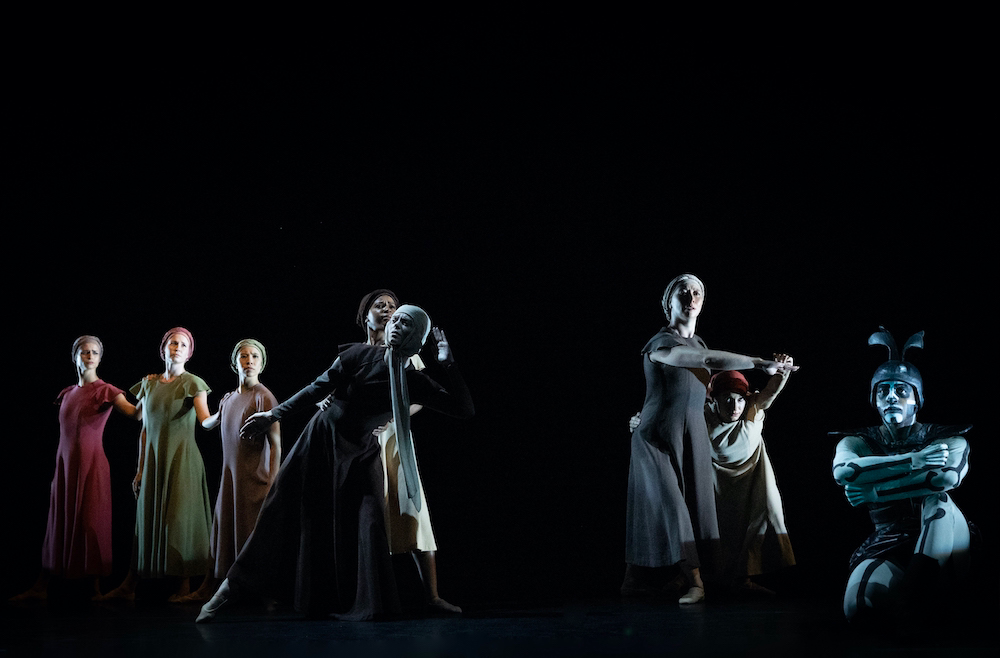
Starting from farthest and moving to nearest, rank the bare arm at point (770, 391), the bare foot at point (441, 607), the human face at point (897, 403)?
1. the bare arm at point (770, 391)
2. the bare foot at point (441, 607)
3. the human face at point (897, 403)

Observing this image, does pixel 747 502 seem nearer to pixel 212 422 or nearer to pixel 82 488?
pixel 212 422

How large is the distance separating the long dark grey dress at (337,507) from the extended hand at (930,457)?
5.89ft

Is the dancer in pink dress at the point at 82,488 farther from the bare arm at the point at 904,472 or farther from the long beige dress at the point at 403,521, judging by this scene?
the bare arm at the point at 904,472

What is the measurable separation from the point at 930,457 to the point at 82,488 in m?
4.37

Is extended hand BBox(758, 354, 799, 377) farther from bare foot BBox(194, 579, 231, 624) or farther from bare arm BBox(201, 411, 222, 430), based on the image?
bare arm BBox(201, 411, 222, 430)

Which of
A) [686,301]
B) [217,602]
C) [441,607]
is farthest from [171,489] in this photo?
[686,301]

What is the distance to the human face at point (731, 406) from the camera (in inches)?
198

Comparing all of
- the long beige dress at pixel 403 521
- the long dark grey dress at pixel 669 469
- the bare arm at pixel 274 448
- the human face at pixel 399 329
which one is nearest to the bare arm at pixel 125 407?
the bare arm at pixel 274 448

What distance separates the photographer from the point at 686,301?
487cm

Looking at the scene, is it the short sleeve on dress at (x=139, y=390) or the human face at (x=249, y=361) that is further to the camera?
the short sleeve on dress at (x=139, y=390)

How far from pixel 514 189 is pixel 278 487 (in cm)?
275

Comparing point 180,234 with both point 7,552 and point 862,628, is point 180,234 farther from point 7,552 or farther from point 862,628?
point 862,628

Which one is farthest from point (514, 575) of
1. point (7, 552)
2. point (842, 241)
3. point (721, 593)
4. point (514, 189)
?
point (7, 552)

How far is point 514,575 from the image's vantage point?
18.4 ft
